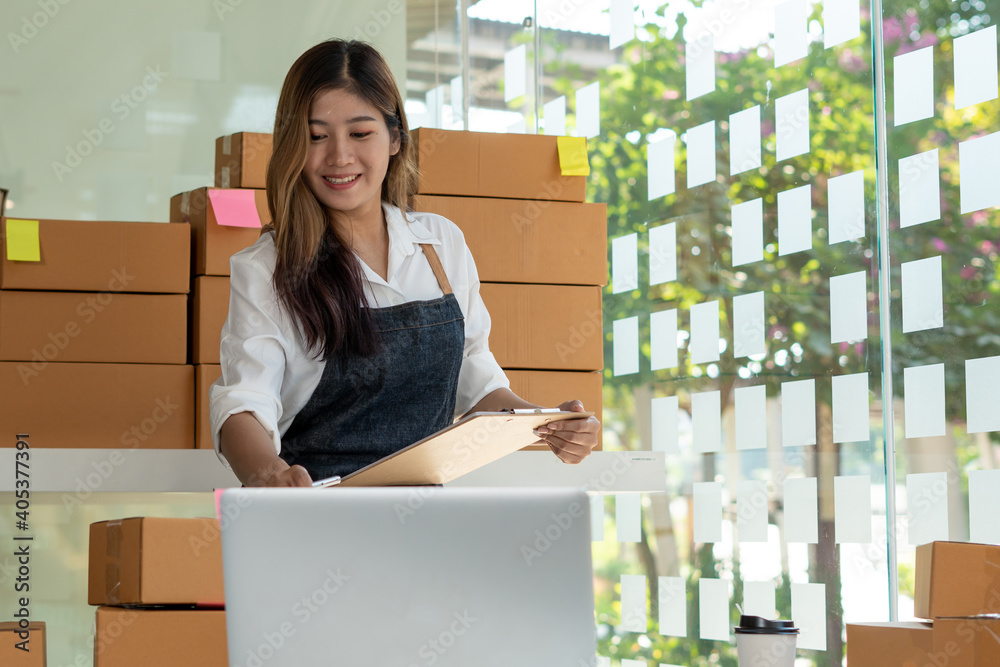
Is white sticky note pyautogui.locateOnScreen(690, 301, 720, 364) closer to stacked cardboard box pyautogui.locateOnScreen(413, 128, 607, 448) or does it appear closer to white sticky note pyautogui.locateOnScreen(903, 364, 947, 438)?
stacked cardboard box pyautogui.locateOnScreen(413, 128, 607, 448)

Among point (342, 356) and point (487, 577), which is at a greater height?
point (342, 356)

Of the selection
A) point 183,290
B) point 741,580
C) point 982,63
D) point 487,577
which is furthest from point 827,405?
point 487,577

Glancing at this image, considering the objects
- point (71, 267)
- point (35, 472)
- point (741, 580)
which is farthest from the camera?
point (741, 580)

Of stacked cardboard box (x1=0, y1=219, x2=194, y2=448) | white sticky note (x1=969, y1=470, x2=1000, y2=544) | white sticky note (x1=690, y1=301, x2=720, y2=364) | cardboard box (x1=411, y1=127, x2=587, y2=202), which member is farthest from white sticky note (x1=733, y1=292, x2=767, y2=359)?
stacked cardboard box (x1=0, y1=219, x2=194, y2=448)

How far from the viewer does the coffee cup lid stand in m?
1.19

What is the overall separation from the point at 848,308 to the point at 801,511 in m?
0.40

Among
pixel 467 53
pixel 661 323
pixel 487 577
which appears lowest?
pixel 487 577

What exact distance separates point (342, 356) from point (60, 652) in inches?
59.2

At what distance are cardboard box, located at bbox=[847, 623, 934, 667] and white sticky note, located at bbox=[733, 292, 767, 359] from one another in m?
0.81

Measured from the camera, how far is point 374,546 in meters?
0.67

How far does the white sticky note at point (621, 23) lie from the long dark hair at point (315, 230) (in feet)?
4.39

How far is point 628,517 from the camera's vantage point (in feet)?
8.48

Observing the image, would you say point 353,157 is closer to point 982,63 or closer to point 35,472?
point 35,472

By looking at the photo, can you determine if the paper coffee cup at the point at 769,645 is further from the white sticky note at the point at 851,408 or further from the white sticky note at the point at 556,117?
the white sticky note at the point at 556,117
